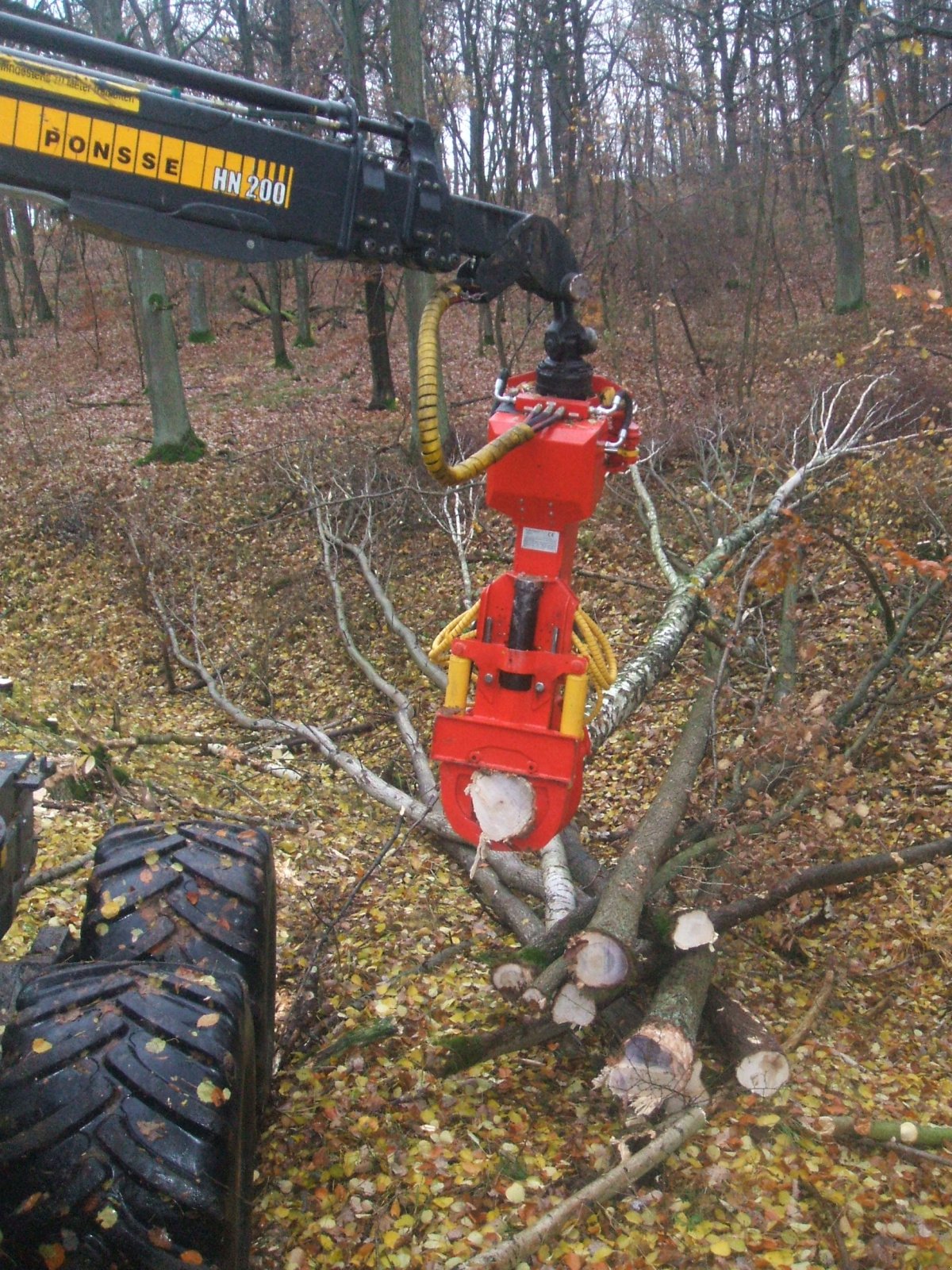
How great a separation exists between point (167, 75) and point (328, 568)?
6.41 m

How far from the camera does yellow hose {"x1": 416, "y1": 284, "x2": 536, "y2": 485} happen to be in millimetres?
2846

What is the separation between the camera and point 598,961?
394 cm

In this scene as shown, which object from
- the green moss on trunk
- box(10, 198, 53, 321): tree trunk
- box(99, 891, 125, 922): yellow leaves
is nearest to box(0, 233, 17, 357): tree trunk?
box(10, 198, 53, 321): tree trunk

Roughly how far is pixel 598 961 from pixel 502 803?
952 millimetres

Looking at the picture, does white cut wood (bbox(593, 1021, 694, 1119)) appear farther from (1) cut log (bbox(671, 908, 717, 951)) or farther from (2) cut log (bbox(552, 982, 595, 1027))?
(1) cut log (bbox(671, 908, 717, 951))

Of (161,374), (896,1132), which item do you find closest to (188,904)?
(896,1132)

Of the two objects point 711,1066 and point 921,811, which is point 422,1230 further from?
point 921,811

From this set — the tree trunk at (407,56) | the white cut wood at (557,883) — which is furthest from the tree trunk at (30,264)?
the white cut wood at (557,883)

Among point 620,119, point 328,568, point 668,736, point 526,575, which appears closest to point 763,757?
point 668,736

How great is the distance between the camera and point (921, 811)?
19.2 ft

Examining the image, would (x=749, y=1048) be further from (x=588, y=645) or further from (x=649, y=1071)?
(x=588, y=645)

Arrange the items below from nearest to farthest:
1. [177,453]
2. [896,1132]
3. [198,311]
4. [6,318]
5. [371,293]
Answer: [896,1132] → [177,453] → [371,293] → [198,311] → [6,318]

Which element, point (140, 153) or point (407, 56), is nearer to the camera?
point (140, 153)

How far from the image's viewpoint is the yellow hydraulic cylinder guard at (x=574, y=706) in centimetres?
331
